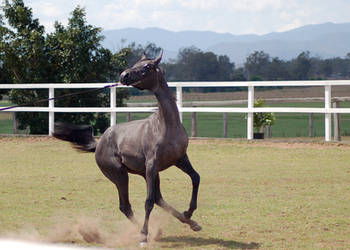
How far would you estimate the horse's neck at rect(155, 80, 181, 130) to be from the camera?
6.48 meters

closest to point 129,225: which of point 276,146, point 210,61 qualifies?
point 276,146

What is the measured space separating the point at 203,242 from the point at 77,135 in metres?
2.29

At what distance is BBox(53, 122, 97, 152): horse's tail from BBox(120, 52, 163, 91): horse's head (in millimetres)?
1439

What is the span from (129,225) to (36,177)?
4846 mm

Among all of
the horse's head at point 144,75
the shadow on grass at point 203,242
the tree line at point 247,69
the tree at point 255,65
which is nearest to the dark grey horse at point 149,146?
the horse's head at point 144,75

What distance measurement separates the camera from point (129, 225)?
7.30 meters

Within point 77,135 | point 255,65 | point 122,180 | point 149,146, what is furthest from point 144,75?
point 255,65

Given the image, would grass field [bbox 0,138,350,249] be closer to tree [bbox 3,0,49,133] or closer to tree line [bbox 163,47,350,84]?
tree [bbox 3,0,49,133]

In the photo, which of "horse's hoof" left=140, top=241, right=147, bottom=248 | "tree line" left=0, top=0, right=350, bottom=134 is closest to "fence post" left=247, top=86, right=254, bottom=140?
"tree line" left=0, top=0, right=350, bottom=134

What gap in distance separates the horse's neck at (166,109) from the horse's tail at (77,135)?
140 centimetres

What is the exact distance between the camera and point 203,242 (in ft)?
21.4

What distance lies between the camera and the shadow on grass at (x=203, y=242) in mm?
6242

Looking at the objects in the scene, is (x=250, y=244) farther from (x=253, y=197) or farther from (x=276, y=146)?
(x=276, y=146)

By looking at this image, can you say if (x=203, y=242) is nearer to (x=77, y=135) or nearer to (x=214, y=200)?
(x=77, y=135)
